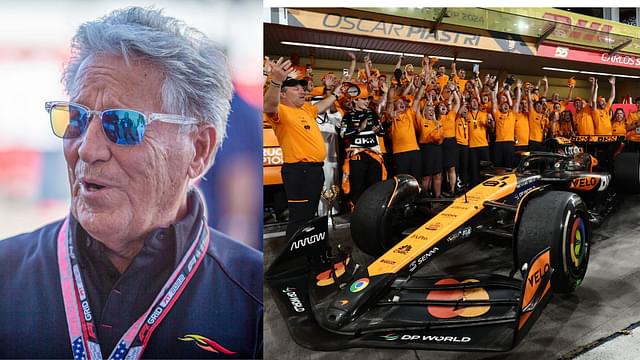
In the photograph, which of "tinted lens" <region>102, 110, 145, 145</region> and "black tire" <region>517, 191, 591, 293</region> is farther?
"black tire" <region>517, 191, 591, 293</region>

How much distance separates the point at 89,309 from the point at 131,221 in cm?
34

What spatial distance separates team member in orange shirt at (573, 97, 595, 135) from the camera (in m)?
5.93

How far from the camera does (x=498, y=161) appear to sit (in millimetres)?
5793

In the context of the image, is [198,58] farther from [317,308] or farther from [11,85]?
[317,308]

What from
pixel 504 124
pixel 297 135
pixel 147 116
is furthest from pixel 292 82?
pixel 504 124

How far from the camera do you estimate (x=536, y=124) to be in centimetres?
595

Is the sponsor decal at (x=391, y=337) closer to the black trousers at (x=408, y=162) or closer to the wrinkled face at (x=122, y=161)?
the wrinkled face at (x=122, y=161)

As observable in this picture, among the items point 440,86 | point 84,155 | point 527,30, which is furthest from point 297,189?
point 527,30

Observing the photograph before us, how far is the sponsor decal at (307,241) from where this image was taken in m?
2.19

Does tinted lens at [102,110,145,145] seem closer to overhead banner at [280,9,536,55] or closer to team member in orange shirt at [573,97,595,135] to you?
overhead banner at [280,9,536,55]

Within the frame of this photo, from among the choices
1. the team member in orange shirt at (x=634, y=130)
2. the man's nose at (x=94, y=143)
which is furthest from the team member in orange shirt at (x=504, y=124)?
the man's nose at (x=94, y=143)

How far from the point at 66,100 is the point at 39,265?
572 millimetres

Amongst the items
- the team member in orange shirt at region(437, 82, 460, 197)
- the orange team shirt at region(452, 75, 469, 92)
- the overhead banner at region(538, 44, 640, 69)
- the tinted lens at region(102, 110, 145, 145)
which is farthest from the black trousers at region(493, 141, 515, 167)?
the tinted lens at region(102, 110, 145, 145)

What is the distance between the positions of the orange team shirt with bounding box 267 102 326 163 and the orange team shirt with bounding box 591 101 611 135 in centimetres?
494
